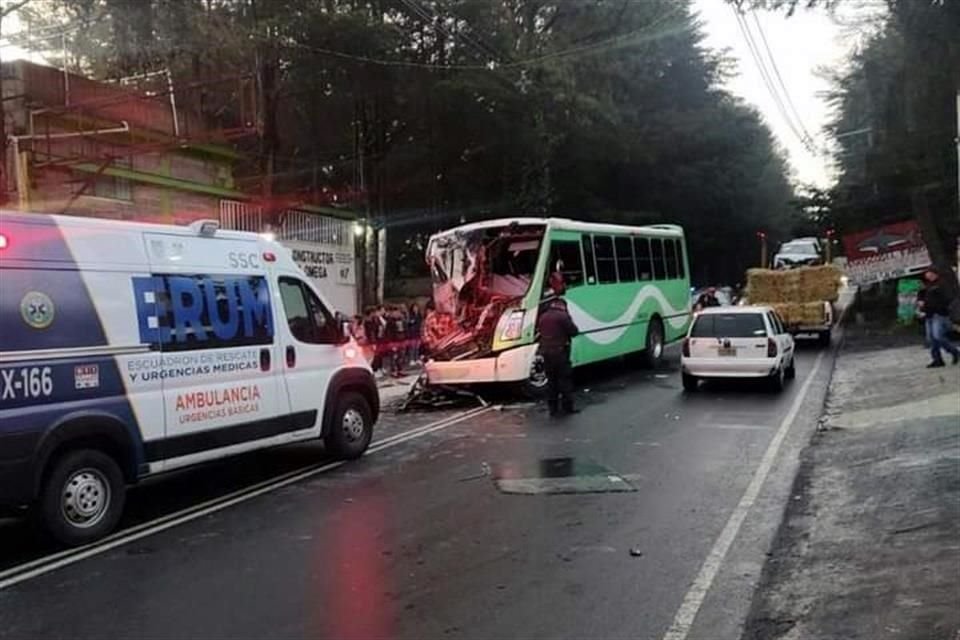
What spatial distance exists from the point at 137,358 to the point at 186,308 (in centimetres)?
74

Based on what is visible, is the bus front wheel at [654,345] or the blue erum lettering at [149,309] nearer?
the blue erum lettering at [149,309]

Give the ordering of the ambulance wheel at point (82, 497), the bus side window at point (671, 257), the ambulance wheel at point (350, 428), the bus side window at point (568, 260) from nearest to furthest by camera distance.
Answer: the ambulance wheel at point (82, 497) < the ambulance wheel at point (350, 428) < the bus side window at point (568, 260) < the bus side window at point (671, 257)

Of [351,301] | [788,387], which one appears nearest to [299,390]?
[788,387]

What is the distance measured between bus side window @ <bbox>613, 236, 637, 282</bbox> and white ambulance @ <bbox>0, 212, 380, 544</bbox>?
10.0 metres

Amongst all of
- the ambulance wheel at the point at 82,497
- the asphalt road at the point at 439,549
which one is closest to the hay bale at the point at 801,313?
the asphalt road at the point at 439,549

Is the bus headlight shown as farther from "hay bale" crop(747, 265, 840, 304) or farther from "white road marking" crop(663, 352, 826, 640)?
"hay bale" crop(747, 265, 840, 304)

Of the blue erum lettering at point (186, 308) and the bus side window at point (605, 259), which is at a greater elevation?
the bus side window at point (605, 259)

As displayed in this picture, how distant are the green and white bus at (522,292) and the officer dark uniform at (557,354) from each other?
123 cm

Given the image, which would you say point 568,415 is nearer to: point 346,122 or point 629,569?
point 629,569

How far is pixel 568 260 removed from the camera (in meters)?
16.7

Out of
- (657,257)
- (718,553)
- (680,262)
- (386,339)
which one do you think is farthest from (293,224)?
(718,553)

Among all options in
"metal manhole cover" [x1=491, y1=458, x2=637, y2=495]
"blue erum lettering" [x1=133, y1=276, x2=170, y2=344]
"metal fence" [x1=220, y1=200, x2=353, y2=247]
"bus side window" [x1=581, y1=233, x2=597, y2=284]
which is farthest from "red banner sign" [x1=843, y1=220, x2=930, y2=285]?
"blue erum lettering" [x1=133, y1=276, x2=170, y2=344]

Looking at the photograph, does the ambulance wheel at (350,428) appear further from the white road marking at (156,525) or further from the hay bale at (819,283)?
the hay bale at (819,283)

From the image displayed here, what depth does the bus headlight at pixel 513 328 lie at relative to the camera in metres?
15.1
